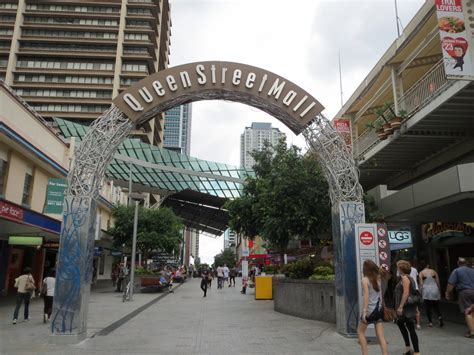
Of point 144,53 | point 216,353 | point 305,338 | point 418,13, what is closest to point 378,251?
point 305,338

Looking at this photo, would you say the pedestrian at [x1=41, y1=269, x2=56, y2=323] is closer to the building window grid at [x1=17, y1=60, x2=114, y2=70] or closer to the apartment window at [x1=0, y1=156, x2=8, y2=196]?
the apartment window at [x1=0, y1=156, x2=8, y2=196]

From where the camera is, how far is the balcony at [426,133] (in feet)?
38.2

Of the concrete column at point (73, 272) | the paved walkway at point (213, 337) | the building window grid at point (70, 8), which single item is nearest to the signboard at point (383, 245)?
the paved walkway at point (213, 337)

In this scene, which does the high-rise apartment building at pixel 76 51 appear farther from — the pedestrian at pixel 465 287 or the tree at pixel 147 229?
the pedestrian at pixel 465 287

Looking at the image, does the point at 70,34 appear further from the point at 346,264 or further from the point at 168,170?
the point at 346,264

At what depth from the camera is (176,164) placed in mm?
43594

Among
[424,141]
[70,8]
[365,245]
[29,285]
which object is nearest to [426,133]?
[424,141]

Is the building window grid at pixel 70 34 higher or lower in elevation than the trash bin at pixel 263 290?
higher

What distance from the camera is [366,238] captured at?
29.4ft

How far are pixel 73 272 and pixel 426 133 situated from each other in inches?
463

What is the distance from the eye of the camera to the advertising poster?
1022cm

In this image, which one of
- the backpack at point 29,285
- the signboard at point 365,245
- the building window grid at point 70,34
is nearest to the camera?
the signboard at point 365,245

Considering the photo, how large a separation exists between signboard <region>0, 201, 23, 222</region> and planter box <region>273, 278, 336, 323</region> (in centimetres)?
917

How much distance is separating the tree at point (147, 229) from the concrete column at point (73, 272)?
18.7m
